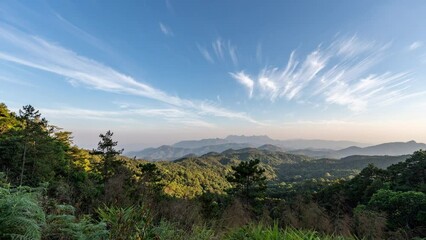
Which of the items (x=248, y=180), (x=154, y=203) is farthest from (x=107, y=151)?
(x=154, y=203)

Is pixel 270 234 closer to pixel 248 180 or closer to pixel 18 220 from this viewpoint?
pixel 18 220

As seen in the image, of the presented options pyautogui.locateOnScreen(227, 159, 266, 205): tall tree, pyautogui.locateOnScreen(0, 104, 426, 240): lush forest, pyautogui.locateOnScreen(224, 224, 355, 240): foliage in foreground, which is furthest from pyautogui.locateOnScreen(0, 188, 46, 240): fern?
pyautogui.locateOnScreen(227, 159, 266, 205): tall tree

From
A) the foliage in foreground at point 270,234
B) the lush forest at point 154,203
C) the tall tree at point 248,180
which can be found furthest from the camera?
the tall tree at point 248,180

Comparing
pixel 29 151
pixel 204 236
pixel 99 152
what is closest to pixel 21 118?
pixel 29 151

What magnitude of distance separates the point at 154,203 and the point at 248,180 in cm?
2357

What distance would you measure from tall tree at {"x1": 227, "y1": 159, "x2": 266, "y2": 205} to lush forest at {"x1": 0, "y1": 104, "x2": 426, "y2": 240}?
0.10 meters

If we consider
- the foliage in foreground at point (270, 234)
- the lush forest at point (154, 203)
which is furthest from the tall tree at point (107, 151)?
the foliage in foreground at point (270, 234)

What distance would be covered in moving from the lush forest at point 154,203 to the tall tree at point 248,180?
10 centimetres

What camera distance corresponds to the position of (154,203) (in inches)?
167

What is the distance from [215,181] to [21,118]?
86.2m

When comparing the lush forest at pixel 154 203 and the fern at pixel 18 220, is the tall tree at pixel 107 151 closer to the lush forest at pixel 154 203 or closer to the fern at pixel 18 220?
the lush forest at pixel 154 203

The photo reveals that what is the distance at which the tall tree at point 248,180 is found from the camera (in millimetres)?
26297

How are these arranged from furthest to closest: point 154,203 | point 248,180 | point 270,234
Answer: point 248,180 → point 154,203 → point 270,234

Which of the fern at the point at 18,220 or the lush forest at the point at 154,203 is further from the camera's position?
the lush forest at the point at 154,203
